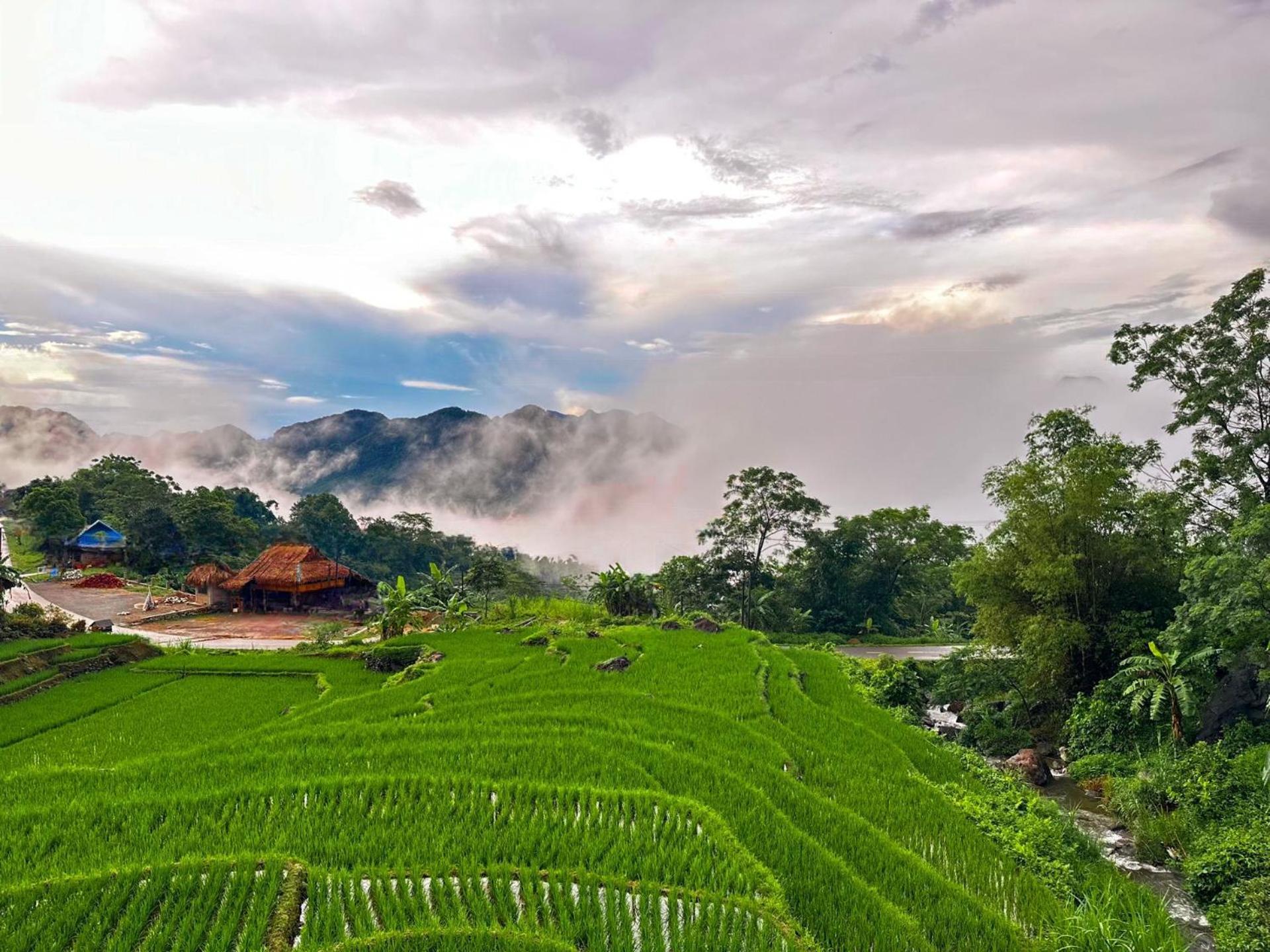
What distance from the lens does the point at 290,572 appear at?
3203 cm

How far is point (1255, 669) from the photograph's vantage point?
11.6 meters

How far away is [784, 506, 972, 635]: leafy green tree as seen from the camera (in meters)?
32.3

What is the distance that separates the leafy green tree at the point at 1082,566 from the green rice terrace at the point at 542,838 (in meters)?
5.62

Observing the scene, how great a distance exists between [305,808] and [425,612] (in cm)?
2333

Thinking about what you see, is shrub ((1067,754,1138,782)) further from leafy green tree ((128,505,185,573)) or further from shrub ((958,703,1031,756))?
leafy green tree ((128,505,185,573))

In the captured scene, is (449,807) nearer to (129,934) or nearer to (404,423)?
(129,934)

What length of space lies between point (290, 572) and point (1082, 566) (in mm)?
34272

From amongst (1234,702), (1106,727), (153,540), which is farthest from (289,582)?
(1234,702)

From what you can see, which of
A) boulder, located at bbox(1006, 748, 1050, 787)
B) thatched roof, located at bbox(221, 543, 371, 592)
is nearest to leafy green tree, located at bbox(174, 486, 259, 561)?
thatched roof, located at bbox(221, 543, 371, 592)

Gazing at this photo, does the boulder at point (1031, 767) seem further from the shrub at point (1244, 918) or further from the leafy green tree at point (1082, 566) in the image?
the shrub at point (1244, 918)

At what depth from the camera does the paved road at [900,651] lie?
80.3 ft

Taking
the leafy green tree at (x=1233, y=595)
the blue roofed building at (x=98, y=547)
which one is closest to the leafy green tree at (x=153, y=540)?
the blue roofed building at (x=98, y=547)

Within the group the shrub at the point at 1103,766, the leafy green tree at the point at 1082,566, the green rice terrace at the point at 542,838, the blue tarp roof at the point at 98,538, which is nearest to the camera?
the green rice terrace at the point at 542,838

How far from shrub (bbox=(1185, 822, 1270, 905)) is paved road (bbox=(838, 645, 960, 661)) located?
15399mm
